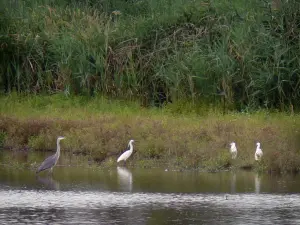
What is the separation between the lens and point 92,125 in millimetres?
18969

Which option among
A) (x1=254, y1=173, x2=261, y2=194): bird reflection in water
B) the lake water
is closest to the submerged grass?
(x1=254, y1=173, x2=261, y2=194): bird reflection in water

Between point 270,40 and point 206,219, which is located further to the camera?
point 270,40

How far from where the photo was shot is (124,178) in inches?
603

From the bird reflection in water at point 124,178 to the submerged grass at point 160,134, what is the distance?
0.46 m

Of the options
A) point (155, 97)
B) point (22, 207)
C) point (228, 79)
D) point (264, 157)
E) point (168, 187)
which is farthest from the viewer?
point (155, 97)

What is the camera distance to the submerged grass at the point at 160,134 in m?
16.1

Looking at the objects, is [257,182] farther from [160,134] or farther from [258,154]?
[160,134]

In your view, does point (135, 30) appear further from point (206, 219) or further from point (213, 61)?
point (206, 219)

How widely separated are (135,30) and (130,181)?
8.34 m

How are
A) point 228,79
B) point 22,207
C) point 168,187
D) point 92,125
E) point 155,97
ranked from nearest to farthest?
point 22,207
point 168,187
point 92,125
point 228,79
point 155,97

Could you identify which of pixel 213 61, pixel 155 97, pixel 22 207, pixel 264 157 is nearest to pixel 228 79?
pixel 213 61

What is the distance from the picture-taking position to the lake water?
11969mm

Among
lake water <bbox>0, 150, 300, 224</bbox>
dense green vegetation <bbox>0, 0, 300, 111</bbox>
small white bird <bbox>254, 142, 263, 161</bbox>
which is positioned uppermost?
dense green vegetation <bbox>0, 0, 300, 111</bbox>

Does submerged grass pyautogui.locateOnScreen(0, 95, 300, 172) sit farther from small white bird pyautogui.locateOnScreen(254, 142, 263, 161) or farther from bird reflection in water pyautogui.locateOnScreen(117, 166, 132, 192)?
bird reflection in water pyautogui.locateOnScreen(117, 166, 132, 192)
